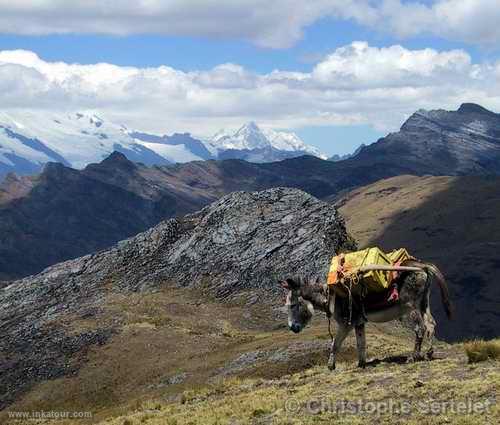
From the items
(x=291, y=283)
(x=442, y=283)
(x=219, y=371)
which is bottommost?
(x=219, y=371)

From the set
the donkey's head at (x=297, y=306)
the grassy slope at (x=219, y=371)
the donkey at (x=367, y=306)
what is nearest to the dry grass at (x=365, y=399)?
the grassy slope at (x=219, y=371)

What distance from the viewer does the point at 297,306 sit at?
74.7 feet

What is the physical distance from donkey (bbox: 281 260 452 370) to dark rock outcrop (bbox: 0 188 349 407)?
48.5 meters

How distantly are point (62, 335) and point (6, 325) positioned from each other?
44.7 ft

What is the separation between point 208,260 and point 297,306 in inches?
2354

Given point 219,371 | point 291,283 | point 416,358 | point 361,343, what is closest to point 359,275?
point 291,283

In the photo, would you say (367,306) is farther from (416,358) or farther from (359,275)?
(416,358)

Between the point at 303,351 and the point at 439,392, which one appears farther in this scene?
the point at 303,351

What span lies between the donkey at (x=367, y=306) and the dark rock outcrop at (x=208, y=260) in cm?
4848

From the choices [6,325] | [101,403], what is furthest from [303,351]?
[6,325]

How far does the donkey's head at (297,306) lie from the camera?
22.7 meters

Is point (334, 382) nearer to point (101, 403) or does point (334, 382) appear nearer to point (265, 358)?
point (265, 358)

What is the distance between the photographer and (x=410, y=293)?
22.4 m

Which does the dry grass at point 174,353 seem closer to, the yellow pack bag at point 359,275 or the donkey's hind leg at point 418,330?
the yellow pack bag at point 359,275
